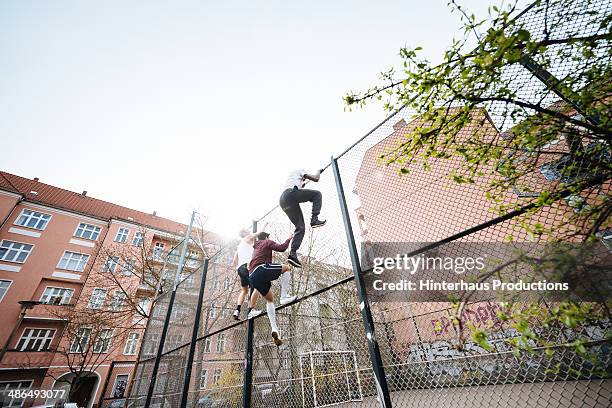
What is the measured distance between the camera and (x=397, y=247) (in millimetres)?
2855

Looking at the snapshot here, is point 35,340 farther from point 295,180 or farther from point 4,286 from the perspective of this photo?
point 295,180

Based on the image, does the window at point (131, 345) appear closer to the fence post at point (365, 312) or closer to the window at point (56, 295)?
the window at point (56, 295)

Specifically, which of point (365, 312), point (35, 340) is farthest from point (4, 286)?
point (365, 312)

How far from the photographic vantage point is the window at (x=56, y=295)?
68.0ft

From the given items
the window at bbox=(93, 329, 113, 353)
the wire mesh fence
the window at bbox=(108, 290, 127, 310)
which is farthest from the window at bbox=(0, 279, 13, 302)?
the wire mesh fence

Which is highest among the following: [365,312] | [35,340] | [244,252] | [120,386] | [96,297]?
[96,297]

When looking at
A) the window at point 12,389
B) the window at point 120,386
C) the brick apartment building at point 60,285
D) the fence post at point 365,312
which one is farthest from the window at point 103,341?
the fence post at point 365,312

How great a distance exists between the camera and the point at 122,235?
26.3 m

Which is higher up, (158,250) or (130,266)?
(158,250)

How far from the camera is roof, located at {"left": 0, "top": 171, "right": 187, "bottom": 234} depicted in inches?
934

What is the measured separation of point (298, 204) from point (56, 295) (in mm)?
27800

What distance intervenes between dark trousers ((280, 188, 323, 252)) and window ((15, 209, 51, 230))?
29.8 metres

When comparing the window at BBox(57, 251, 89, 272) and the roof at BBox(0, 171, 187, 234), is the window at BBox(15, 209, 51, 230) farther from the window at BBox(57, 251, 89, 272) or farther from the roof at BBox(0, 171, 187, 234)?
the window at BBox(57, 251, 89, 272)

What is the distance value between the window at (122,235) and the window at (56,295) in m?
5.52
